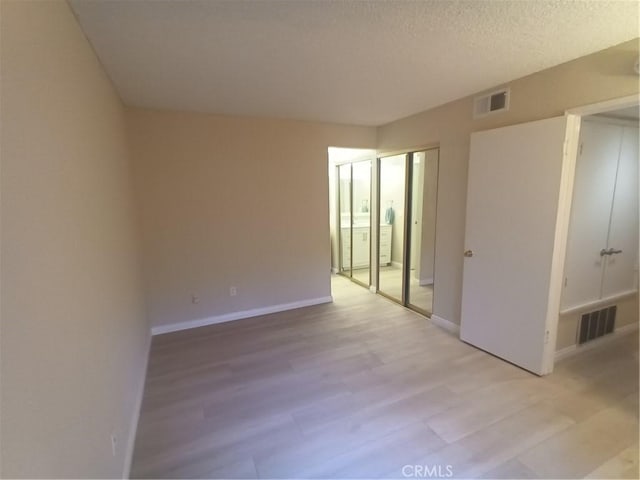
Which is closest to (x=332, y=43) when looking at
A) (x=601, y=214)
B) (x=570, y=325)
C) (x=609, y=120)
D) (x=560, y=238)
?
(x=560, y=238)

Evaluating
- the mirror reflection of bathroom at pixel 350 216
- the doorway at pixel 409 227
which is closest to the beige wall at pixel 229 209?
the doorway at pixel 409 227

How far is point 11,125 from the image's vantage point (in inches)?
31.7

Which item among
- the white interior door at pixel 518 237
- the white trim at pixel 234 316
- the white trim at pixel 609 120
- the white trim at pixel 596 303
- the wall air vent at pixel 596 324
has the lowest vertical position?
the white trim at pixel 234 316

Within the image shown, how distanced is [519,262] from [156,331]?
11.9ft

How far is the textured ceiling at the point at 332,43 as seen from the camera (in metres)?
1.50

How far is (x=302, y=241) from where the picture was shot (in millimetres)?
3936

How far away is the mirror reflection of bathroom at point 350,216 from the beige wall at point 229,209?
40.3 inches

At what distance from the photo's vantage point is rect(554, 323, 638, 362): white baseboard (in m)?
2.73

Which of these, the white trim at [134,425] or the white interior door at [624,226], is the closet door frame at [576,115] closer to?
the white interior door at [624,226]

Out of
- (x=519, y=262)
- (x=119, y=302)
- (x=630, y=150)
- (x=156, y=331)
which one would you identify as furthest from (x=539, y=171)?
(x=156, y=331)

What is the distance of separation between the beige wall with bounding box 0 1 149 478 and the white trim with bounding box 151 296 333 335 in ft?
5.08

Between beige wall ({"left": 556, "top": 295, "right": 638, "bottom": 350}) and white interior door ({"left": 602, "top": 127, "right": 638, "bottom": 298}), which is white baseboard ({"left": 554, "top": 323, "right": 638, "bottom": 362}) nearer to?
beige wall ({"left": 556, "top": 295, "right": 638, "bottom": 350})

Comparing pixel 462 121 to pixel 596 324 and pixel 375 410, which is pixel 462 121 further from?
pixel 375 410

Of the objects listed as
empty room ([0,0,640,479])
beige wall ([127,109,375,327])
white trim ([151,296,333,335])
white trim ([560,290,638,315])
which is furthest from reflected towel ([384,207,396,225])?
white trim ([560,290,638,315])
